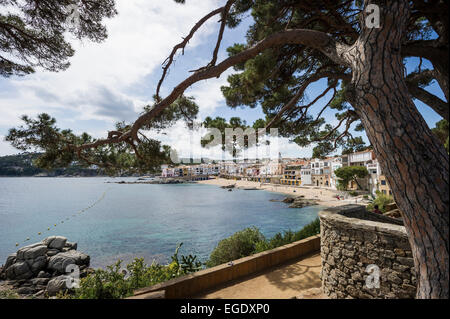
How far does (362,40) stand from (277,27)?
3.06m

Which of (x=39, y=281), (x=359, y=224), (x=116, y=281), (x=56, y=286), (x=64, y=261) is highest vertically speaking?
(x=359, y=224)

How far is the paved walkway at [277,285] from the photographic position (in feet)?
11.9

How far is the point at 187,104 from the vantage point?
208 inches

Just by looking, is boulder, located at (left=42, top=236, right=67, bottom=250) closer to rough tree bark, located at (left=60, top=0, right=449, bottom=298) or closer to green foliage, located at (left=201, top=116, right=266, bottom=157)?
green foliage, located at (left=201, top=116, right=266, bottom=157)

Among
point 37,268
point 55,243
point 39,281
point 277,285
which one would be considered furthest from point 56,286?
point 277,285

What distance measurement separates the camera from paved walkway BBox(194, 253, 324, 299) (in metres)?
3.62

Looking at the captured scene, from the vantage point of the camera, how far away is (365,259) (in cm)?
302

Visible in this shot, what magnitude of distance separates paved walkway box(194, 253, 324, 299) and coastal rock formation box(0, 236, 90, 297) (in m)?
10.4

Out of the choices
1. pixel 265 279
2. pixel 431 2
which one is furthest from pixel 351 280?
pixel 431 2

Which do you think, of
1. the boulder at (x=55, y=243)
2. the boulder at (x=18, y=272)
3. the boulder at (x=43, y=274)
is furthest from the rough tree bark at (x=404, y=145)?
the boulder at (x=55, y=243)

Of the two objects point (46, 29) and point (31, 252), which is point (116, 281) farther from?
point (31, 252)

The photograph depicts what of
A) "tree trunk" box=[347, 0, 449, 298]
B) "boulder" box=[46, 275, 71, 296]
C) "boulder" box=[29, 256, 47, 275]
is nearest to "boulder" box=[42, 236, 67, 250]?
"boulder" box=[29, 256, 47, 275]

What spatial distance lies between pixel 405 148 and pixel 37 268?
1780 cm

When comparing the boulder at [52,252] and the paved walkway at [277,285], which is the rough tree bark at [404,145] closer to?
the paved walkway at [277,285]
